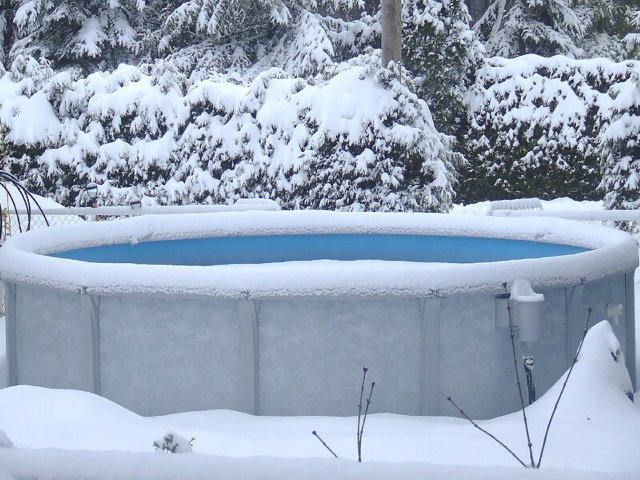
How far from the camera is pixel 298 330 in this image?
4.20 m

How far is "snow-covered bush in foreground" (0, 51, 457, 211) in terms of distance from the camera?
10742 millimetres

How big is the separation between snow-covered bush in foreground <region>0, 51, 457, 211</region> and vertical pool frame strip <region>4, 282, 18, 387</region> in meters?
6.17

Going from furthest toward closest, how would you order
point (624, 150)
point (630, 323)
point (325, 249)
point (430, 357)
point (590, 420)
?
point (624, 150) → point (325, 249) → point (630, 323) → point (430, 357) → point (590, 420)

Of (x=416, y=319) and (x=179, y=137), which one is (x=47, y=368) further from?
(x=179, y=137)

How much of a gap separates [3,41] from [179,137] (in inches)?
450

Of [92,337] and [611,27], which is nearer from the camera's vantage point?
[92,337]

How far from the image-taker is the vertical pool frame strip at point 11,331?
497 centimetres

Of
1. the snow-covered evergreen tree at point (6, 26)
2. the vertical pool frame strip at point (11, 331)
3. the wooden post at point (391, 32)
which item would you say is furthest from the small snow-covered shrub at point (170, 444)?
the snow-covered evergreen tree at point (6, 26)

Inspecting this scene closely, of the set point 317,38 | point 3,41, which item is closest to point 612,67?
point 317,38

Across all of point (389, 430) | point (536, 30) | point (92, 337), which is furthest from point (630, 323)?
point (536, 30)

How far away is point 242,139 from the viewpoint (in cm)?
1141

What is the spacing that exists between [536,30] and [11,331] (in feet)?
57.1

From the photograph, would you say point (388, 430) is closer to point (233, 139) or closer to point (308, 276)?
point (308, 276)

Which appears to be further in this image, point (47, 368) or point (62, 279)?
point (47, 368)
